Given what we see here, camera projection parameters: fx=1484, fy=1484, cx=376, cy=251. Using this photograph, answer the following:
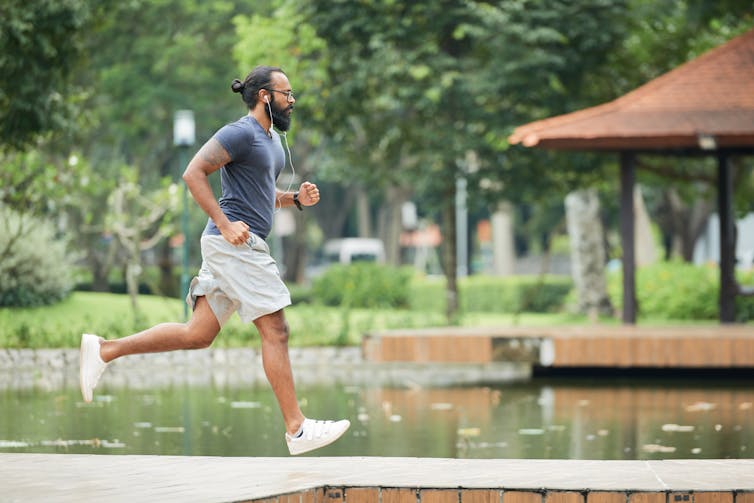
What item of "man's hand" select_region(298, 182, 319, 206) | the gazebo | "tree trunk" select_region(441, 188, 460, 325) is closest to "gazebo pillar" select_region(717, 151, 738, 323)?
the gazebo

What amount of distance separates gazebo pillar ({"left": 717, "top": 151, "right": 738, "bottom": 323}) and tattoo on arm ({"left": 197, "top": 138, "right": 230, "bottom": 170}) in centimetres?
1337

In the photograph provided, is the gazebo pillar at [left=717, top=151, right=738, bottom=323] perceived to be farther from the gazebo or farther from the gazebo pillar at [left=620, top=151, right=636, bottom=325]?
the gazebo pillar at [left=620, top=151, right=636, bottom=325]

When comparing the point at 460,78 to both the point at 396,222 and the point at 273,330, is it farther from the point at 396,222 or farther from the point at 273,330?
the point at 396,222

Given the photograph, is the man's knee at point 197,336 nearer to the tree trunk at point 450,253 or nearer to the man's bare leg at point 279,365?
the man's bare leg at point 279,365

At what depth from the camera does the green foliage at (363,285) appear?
113ft

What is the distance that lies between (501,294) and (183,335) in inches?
1147

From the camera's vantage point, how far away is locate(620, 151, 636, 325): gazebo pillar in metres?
19.1

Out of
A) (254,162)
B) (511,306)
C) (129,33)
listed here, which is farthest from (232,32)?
(254,162)

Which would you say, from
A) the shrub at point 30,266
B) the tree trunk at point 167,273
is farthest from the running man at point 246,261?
the tree trunk at point 167,273

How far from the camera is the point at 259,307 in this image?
7.37 m

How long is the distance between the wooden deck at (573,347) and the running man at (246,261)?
8.70 meters

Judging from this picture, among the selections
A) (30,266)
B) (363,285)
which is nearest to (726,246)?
(30,266)

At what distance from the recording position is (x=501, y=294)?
3638 centimetres

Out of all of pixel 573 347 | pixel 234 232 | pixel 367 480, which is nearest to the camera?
pixel 367 480
